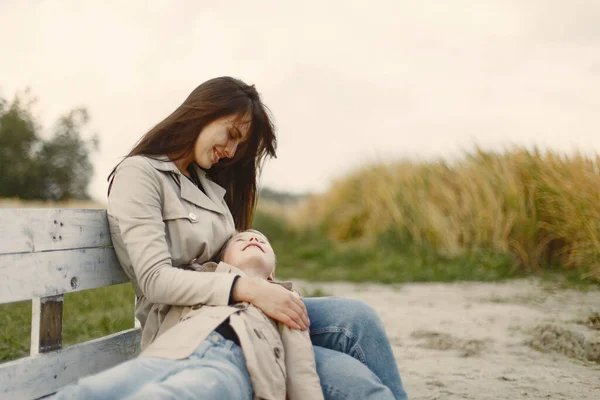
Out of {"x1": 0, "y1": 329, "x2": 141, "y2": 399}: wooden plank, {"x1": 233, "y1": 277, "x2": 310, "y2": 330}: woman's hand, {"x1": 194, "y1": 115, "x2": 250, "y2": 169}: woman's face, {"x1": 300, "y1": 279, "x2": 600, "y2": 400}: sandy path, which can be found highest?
{"x1": 194, "y1": 115, "x2": 250, "y2": 169}: woman's face

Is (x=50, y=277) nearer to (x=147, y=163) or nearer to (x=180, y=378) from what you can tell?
(x=147, y=163)

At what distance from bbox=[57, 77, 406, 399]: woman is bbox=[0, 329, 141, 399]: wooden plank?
215 mm

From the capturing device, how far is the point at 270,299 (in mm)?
2199

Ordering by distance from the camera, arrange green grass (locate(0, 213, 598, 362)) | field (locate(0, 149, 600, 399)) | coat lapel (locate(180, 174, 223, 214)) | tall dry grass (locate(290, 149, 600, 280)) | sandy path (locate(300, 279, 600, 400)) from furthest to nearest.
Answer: tall dry grass (locate(290, 149, 600, 280)) < green grass (locate(0, 213, 598, 362)) < field (locate(0, 149, 600, 399)) < sandy path (locate(300, 279, 600, 400)) < coat lapel (locate(180, 174, 223, 214))

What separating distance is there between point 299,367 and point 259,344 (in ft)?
0.66

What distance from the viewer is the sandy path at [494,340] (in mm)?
3449

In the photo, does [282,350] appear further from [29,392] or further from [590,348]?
[590,348]

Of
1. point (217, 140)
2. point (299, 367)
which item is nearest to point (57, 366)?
point (299, 367)

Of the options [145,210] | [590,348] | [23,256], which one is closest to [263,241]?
[145,210]

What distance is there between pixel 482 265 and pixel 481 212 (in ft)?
2.92

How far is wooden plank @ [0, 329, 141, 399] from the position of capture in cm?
216

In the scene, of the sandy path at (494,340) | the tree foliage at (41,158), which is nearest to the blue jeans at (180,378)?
the sandy path at (494,340)

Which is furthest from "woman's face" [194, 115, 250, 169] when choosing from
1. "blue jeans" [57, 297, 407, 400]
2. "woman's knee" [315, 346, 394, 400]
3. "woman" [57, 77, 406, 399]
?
"woman's knee" [315, 346, 394, 400]

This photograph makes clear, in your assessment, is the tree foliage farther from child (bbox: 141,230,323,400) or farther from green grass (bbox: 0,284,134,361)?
child (bbox: 141,230,323,400)
